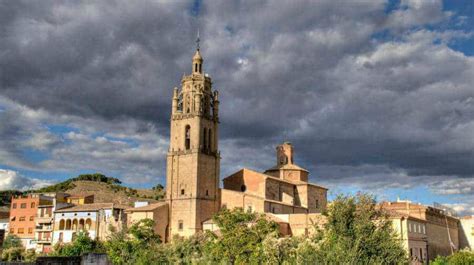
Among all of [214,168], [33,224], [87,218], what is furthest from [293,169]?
[33,224]

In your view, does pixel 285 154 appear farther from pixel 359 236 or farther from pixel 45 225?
pixel 359 236

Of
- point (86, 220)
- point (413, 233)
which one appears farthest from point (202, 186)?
point (413, 233)

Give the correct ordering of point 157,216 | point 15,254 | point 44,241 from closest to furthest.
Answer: point 157,216 < point 15,254 < point 44,241

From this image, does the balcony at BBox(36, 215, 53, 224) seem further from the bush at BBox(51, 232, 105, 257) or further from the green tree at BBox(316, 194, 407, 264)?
the green tree at BBox(316, 194, 407, 264)

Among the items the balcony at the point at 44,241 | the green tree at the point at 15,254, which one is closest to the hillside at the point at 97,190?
the balcony at the point at 44,241

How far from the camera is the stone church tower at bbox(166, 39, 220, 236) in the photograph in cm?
5459

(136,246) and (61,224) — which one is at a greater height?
(61,224)

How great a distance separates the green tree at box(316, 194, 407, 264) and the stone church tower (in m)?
31.1

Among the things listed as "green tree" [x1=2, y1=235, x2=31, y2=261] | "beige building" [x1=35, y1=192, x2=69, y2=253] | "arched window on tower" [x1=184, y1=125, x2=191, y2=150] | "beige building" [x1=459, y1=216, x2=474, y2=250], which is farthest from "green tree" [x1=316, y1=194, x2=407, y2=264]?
"beige building" [x1=35, y1=192, x2=69, y2=253]

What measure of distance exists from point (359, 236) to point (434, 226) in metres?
37.5

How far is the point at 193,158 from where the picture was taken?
55.7 meters

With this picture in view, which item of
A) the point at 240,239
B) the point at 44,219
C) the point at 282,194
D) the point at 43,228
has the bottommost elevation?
the point at 240,239

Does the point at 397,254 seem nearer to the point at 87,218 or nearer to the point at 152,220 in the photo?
the point at 152,220

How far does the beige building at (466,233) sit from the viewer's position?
68250mm
